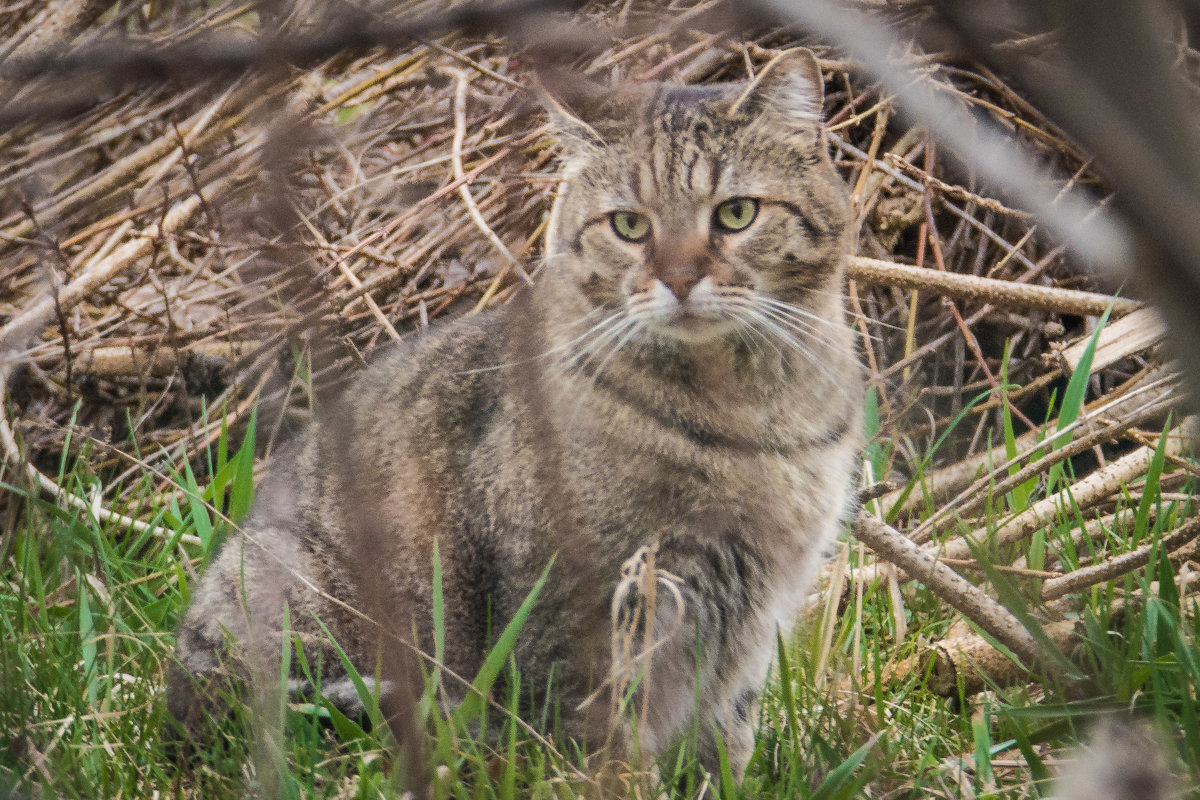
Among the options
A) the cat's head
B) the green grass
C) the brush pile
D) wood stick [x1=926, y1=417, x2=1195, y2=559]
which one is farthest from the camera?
the brush pile

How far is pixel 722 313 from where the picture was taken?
6.72 ft

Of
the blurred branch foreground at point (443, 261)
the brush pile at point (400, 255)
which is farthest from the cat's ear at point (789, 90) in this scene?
the brush pile at point (400, 255)

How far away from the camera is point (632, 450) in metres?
2.10

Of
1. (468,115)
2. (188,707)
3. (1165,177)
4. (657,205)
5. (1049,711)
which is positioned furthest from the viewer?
(468,115)

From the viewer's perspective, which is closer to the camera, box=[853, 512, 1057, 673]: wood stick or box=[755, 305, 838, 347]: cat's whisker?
box=[853, 512, 1057, 673]: wood stick

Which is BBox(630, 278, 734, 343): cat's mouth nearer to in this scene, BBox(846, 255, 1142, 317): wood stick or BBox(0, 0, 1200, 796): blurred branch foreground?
BBox(0, 0, 1200, 796): blurred branch foreground

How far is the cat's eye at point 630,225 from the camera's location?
2.18 meters

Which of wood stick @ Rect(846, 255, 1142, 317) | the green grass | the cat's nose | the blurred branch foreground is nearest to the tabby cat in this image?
the cat's nose

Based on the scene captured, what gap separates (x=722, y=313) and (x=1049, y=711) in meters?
0.86

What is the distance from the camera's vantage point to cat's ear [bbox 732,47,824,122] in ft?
7.18

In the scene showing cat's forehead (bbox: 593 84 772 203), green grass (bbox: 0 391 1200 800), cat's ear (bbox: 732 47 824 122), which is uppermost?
cat's ear (bbox: 732 47 824 122)

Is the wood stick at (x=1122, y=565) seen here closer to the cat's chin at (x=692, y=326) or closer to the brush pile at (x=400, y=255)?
the brush pile at (x=400, y=255)

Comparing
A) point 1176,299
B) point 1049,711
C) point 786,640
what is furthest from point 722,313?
point 1176,299

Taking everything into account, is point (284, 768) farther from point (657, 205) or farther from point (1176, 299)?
point (1176, 299)
